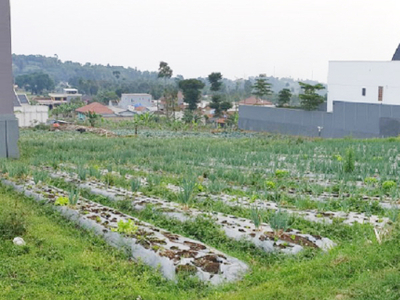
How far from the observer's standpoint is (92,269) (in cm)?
536

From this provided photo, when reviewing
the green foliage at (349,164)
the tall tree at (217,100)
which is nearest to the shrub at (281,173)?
the green foliage at (349,164)

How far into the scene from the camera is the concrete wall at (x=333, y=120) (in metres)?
26.8

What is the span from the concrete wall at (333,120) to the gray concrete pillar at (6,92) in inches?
705

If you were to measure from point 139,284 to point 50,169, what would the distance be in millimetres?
7993

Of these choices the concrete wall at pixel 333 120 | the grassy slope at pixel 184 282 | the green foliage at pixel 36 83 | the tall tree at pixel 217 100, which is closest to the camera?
the grassy slope at pixel 184 282

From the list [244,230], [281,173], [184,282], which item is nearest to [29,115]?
[281,173]

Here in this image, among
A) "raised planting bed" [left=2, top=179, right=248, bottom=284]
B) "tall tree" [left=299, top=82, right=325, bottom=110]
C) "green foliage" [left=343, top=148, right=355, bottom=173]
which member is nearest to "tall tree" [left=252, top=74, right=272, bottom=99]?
"tall tree" [left=299, top=82, right=325, bottom=110]

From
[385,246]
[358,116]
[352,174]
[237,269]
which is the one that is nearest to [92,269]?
[237,269]

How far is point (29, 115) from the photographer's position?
136ft

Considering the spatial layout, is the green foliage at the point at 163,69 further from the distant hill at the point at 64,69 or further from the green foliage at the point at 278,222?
the distant hill at the point at 64,69

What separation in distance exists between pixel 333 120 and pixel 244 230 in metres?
25.0

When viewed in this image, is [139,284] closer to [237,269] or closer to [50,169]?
[237,269]

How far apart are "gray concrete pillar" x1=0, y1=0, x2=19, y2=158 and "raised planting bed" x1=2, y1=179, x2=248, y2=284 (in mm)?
7884

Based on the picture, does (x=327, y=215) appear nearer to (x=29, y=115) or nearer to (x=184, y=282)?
(x=184, y=282)
